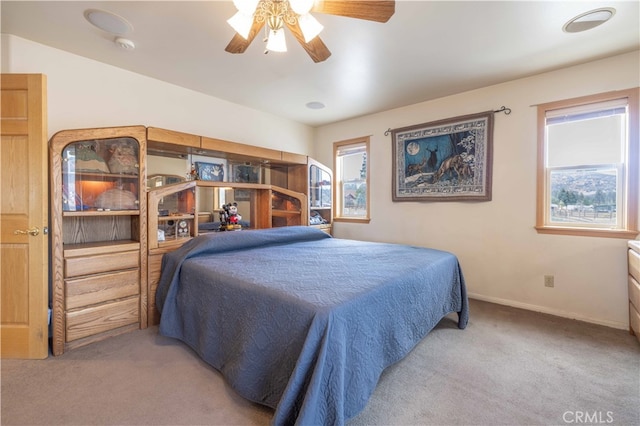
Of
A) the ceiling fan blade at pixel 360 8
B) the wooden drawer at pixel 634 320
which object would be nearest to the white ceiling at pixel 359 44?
the ceiling fan blade at pixel 360 8

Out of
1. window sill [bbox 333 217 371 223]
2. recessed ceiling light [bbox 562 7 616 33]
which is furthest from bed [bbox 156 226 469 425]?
recessed ceiling light [bbox 562 7 616 33]

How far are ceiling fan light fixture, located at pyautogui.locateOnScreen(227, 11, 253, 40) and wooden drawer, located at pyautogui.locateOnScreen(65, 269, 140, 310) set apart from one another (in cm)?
221

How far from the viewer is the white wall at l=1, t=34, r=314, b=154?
2.36 m

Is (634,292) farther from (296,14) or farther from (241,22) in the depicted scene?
(241,22)

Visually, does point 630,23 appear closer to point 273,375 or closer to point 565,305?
point 565,305

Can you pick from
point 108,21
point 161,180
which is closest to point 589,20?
point 108,21

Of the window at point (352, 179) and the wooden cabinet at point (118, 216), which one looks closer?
the wooden cabinet at point (118, 216)

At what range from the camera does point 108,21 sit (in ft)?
6.78

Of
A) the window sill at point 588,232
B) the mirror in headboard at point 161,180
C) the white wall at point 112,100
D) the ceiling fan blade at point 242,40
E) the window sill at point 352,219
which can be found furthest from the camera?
the window sill at point 352,219

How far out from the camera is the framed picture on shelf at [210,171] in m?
3.34

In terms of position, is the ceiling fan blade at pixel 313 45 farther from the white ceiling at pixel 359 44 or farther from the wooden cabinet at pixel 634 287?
the wooden cabinet at pixel 634 287

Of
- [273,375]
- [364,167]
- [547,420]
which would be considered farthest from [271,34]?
[364,167]

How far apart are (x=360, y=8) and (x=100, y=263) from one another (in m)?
2.72

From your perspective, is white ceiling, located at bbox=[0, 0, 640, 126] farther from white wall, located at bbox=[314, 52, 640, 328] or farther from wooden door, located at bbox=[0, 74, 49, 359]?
wooden door, located at bbox=[0, 74, 49, 359]
